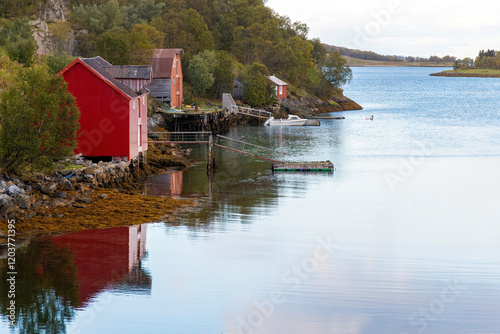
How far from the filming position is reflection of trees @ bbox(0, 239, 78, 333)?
1478 cm

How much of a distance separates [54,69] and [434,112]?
64.4m

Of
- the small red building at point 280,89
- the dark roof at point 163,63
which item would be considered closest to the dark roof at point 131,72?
the dark roof at point 163,63

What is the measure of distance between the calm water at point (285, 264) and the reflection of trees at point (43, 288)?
0.05 m

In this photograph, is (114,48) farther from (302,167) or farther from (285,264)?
(285,264)

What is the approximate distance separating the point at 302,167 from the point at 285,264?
19.0 meters

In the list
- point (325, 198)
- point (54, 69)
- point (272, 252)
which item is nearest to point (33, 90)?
point (272, 252)

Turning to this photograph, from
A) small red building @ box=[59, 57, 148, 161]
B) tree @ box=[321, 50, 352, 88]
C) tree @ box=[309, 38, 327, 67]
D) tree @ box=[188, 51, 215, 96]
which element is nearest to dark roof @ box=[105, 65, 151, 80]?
small red building @ box=[59, 57, 148, 161]

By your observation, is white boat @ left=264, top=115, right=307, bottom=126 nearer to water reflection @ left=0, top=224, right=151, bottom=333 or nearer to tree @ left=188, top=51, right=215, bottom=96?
tree @ left=188, top=51, right=215, bottom=96

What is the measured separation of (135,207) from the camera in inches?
992

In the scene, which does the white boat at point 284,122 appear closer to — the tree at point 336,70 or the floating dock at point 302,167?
the tree at point 336,70

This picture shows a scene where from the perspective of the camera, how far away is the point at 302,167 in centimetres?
3806

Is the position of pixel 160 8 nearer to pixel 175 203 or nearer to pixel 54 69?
pixel 54 69

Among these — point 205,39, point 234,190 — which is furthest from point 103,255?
point 205,39

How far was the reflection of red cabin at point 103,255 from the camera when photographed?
56.4 feet
